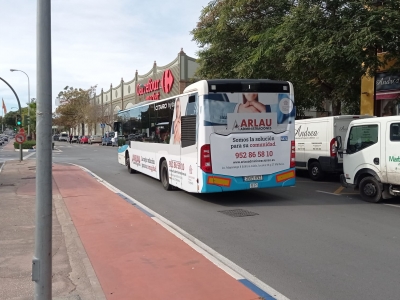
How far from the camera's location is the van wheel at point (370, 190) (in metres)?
10.4

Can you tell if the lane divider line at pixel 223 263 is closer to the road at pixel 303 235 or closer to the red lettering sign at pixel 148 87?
the road at pixel 303 235

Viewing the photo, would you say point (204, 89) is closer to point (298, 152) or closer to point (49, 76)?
point (49, 76)

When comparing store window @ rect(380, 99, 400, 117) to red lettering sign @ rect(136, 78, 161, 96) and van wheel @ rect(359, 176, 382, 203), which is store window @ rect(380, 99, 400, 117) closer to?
van wheel @ rect(359, 176, 382, 203)

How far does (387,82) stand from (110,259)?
15.9m

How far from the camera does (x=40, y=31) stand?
3596 mm

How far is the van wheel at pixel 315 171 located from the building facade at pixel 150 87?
15346 mm

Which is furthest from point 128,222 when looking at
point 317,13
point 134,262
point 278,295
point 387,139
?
point 317,13

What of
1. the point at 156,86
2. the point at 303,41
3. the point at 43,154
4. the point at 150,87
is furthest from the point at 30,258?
the point at 150,87

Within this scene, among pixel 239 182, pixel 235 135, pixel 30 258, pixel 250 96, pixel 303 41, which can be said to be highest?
pixel 303 41

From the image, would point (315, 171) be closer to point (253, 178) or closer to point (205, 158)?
point (253, 178)

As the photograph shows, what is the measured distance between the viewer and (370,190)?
35.0 feet

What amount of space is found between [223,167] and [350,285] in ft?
18.3

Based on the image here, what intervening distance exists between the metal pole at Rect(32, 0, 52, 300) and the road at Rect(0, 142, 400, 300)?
8.75ft

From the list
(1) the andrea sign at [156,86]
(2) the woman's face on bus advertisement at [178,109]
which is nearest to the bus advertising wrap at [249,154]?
(2) the woman's face on bus advertisement at [178,109]
